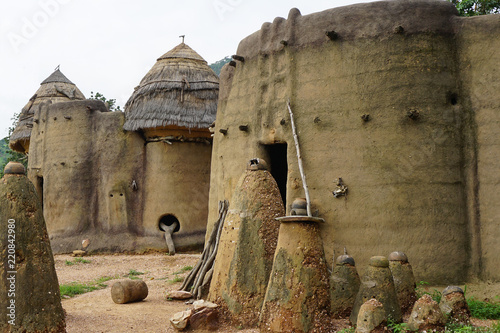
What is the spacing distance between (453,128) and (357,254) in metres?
2.29

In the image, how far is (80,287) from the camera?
404 inches

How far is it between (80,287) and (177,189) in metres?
5.79

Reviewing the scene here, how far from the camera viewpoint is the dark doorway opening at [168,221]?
1581cm

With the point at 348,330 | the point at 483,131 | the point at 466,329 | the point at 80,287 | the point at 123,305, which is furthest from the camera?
the point at 80,287

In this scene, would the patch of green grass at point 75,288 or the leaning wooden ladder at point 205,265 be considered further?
the patch of green grass at point 75,288

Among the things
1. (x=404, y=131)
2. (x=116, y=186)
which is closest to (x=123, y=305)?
(x=404, y=131)

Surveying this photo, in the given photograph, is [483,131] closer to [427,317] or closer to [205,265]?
[427,317]

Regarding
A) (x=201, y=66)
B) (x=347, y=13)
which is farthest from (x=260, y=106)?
(x=201, y=66)

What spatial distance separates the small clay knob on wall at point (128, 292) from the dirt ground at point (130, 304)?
11 centimetres

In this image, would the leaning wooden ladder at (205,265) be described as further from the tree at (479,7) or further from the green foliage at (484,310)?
the tree at (479,7)

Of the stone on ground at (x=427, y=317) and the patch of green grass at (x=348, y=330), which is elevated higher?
the stone on ground at (x=427, y=317)

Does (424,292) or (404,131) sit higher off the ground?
(404,131)

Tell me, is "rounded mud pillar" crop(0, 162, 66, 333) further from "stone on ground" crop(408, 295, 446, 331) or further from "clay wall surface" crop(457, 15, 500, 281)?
"clay wall surface" crop(457, 15, 500, 281)

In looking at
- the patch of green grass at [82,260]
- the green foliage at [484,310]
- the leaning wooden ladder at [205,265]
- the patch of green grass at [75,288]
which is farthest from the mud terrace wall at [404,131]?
the patch of green grass at [82,260]
